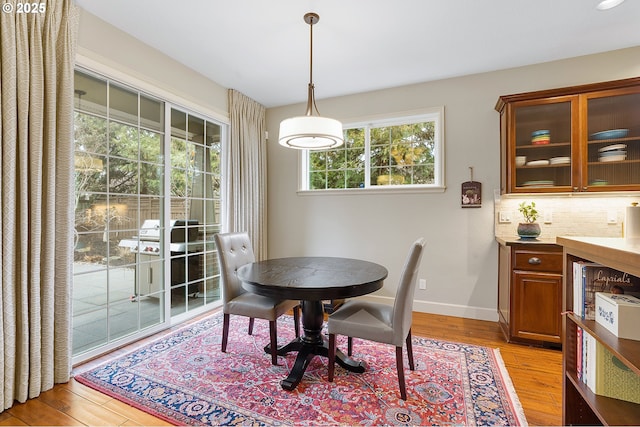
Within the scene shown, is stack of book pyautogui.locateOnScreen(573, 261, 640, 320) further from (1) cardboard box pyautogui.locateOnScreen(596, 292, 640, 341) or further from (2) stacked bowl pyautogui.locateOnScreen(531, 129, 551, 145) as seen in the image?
(2) stacked bowl pyautogui.locateOnScreen(531, 129, 551, 145)

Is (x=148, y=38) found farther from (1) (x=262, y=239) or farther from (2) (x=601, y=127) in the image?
(2) (x=601, y=127)

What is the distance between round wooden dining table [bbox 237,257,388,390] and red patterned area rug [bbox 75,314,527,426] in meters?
0.09

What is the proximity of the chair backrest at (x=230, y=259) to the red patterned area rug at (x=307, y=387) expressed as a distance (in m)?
0.48

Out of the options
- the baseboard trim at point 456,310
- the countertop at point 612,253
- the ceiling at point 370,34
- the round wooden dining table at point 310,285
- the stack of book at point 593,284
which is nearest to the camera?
the countertop at point 612,253

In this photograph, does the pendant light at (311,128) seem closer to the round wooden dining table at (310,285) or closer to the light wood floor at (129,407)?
the round wooden dining table at (310,285)

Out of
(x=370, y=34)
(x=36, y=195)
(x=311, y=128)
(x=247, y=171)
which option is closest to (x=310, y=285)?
(x=311, y=128)

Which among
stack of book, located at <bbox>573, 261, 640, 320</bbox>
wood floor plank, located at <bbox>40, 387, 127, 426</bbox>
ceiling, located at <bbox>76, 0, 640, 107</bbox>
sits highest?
ceiling, located at <bbox>76, 0, 640, 107</bbox>

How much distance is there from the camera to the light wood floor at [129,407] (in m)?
1.66

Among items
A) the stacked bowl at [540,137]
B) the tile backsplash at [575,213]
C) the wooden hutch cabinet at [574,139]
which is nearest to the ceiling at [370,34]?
the wooden hutch cabinet at [574,139]

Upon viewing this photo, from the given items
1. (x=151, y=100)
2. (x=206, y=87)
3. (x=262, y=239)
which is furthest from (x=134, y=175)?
(x=262, y=239)

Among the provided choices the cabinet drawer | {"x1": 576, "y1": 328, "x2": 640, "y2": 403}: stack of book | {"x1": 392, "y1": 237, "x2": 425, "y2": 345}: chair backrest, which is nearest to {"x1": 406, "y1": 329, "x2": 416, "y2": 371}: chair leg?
{"x1": 392, "y1": 237, "x2": 425, "y2": 345}: chair backrest

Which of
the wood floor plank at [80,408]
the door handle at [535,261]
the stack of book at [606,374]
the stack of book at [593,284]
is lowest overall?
the wood floor plank at [80,408]

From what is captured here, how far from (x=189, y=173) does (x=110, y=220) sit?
98cm

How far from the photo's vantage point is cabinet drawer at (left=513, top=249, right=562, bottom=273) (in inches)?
98.7
